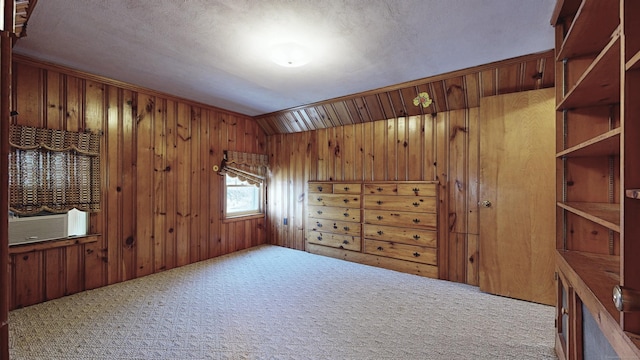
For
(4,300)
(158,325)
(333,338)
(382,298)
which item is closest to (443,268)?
(382,298)

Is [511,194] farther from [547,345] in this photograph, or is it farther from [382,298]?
[382,298]

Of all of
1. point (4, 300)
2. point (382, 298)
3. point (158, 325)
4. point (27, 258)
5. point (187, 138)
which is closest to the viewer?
point (4, 300)

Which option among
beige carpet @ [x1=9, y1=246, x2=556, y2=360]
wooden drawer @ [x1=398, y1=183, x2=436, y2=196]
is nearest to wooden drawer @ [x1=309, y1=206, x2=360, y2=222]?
wooden drawer @ [x1=398, y1=183, x2=436, y2=196]

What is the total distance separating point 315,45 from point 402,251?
8.88 ft

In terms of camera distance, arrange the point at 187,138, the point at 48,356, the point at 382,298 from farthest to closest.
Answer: the point at 187,138 → the point at 382,298 → the point at 48,356

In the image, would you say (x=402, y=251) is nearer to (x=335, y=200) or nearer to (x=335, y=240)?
(x=335, y=240)

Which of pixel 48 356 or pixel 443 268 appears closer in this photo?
pixel 48 356

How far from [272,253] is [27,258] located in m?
2.76

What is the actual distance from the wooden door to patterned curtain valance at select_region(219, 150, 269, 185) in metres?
3.42

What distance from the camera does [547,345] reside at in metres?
A: 2.03

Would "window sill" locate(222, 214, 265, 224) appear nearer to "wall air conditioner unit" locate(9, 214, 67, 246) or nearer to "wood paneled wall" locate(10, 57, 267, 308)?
"wood paneled wall" locate(10, 57, 267, 308)

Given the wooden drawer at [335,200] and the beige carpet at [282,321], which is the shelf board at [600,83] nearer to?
the beige carpet at [282,321]

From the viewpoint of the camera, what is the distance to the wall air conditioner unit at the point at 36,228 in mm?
2570

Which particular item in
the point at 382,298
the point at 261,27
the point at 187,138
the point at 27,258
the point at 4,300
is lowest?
the point at 382,298
